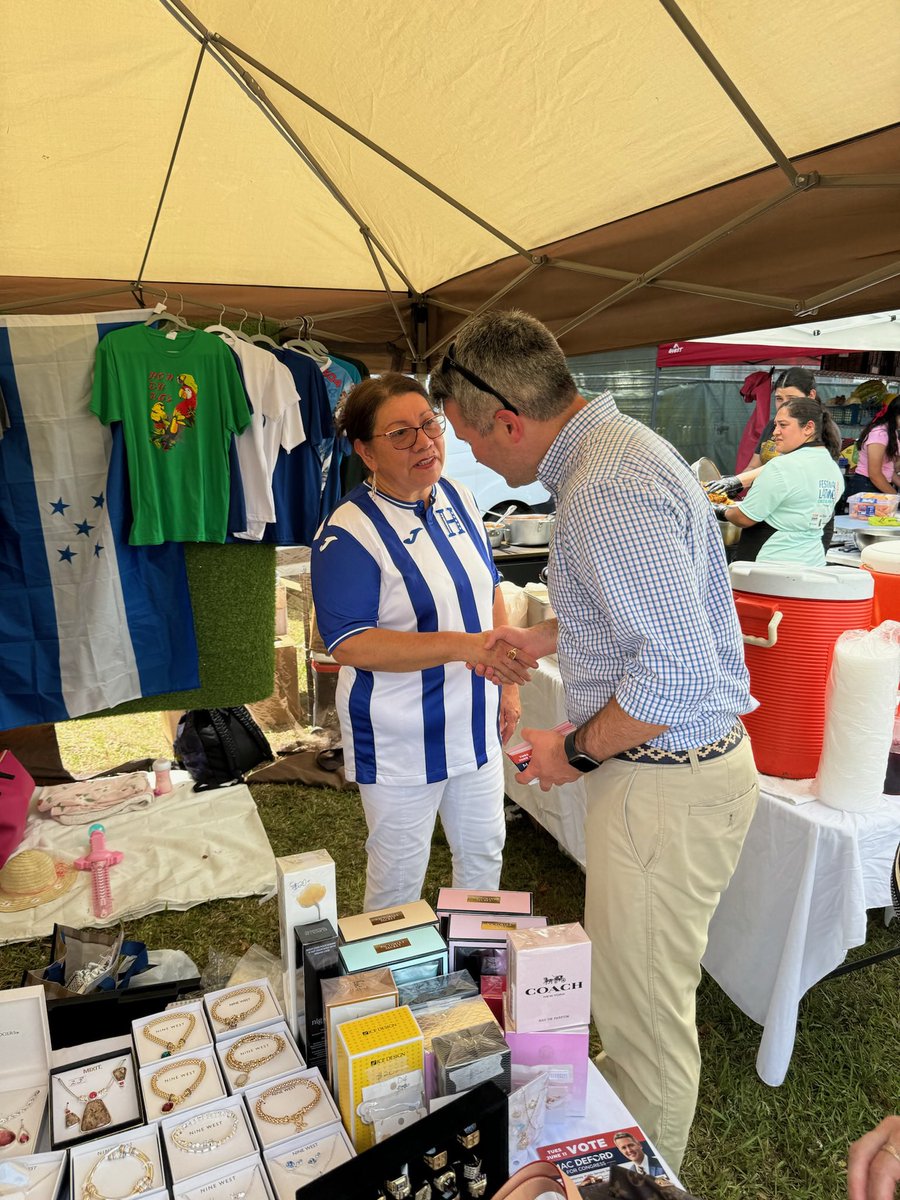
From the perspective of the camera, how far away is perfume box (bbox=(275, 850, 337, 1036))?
1.09m

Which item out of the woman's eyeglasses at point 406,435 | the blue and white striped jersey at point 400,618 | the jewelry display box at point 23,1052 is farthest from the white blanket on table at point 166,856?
the woman's eyeglasses at point 406,435

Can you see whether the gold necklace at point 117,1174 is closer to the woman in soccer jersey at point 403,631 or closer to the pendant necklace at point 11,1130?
the pendant necklace at point 11,1130

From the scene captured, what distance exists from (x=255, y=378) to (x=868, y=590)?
6.85 feet

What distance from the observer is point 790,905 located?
1.91m

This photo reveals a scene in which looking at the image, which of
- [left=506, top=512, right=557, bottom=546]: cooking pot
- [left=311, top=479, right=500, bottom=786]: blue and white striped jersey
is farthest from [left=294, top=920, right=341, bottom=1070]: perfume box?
[left=506, top=512, right=557, bottom=546]: cooking pot

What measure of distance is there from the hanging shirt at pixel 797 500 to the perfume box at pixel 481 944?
9.55 feet

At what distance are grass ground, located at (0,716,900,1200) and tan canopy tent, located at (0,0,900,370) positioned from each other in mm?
1979

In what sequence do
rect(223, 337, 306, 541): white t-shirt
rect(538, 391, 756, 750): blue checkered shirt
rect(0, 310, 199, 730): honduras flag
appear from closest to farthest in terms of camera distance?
rect(538, 391, 756, 750): blue checkered shirt
rect(0, 310, 199, 730): honduras flag
rect(223, 337, 306, 541): white t-shirt

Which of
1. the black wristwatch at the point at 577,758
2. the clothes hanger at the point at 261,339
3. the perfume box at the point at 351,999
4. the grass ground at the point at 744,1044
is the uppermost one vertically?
the clothes hanger at the point at 261,339

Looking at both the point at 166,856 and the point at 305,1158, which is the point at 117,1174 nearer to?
the point at 305,1158

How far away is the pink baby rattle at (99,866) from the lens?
8.97ft

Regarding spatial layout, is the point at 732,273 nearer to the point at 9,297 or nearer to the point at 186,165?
the point at 186,165

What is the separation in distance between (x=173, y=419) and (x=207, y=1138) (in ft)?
7.36

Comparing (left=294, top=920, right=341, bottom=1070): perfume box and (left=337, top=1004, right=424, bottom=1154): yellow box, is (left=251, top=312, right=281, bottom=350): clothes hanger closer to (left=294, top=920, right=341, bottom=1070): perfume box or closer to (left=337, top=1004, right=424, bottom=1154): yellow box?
(left=294, top=920, right=341, bottom=1070): perfume box
